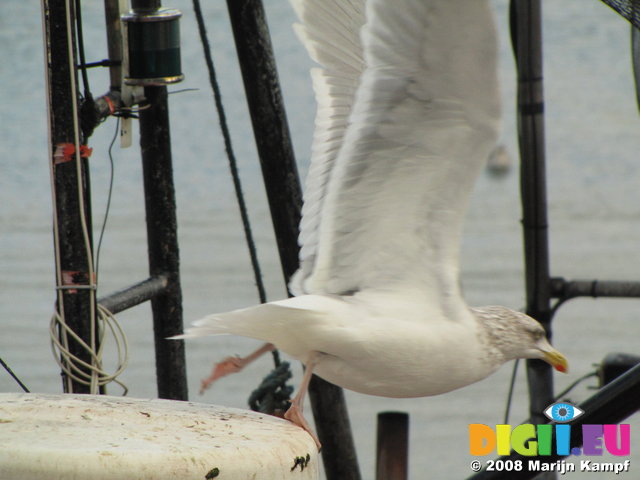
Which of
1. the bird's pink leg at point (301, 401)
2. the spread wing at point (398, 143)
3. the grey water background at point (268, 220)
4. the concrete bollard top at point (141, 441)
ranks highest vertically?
the spread wing at point (398, 143)

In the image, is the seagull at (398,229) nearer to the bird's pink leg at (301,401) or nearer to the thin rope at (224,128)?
the bird's pink leg at (301,401)

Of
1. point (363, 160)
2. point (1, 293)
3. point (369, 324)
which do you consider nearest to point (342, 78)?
point (363, 160)

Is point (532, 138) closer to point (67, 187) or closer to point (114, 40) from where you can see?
point (114, 40)

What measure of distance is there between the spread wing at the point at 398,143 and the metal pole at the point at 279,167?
16.7 inches

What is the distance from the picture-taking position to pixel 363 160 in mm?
2467

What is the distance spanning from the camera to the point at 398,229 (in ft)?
8.18

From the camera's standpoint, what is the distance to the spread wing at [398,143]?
2.25 m

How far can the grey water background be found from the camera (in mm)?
5301

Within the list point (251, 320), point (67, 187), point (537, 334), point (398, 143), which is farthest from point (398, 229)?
point (67, 187)

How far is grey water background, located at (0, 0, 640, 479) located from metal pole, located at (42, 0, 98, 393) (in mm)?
2157

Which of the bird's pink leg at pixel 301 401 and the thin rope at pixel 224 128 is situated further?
the thin rope at pixel 224 128

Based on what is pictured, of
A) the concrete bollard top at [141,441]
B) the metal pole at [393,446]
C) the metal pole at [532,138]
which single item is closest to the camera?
the concrete bollard top at [141,441]

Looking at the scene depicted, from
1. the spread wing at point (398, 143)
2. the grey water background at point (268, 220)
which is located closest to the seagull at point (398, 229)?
the spread wing at point (398, 143)

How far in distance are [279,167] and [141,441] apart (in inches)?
57.4
